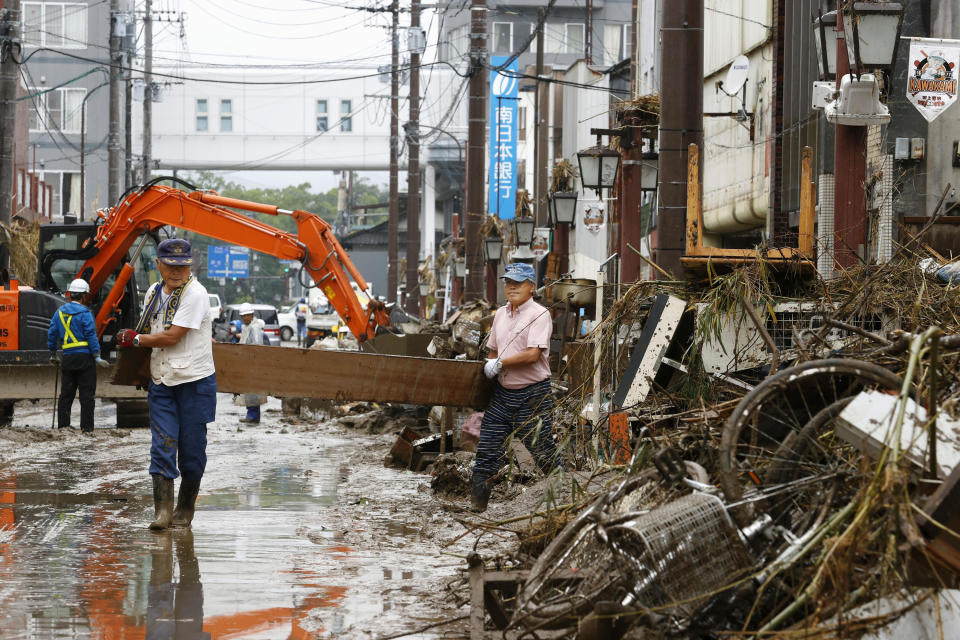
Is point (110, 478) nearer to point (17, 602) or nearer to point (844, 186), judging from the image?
point (17, 602)

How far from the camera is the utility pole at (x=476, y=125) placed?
71.4 ft

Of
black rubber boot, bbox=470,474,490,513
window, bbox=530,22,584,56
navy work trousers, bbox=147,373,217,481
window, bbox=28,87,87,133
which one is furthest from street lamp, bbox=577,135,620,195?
window, bbox=28,87,87,133

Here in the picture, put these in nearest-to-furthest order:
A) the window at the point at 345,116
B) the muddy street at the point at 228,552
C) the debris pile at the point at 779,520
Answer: the debris pile at the point at 779,520, the muddy street at the point at 228,552, the window at the point at 345,116

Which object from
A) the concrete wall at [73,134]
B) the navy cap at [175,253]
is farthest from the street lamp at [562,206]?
the concrete wall at [73,134]

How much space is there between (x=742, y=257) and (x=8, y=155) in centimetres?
1563

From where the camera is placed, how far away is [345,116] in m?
65.6

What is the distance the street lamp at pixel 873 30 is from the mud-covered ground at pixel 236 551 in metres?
4.46

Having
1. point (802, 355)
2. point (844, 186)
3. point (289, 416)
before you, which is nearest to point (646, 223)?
point (289, 416)

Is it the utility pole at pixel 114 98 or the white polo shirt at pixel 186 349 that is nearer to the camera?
the white polo shirt at pixel 186 349

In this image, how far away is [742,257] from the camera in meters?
8.85

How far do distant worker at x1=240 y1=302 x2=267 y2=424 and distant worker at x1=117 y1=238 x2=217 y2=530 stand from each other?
10317mm

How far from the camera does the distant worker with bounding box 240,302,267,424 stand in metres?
19.6

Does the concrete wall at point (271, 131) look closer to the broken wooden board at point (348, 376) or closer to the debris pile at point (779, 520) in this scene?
the broken wooden board at point (348, 376)

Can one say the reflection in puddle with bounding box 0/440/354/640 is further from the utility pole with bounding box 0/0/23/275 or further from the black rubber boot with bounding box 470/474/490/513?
the utility pole with bounding box 0/0/23/275
